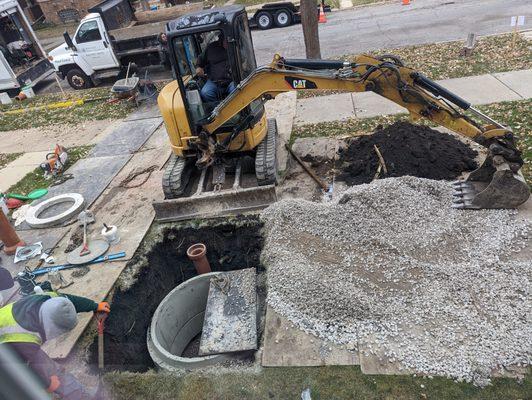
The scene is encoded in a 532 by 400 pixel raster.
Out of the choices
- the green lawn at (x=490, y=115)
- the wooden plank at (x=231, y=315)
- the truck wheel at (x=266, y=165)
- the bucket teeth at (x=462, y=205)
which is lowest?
the wooden plank at (x=231, y=315)

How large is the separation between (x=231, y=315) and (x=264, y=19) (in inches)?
650

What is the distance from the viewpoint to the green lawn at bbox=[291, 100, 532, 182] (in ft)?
22.8

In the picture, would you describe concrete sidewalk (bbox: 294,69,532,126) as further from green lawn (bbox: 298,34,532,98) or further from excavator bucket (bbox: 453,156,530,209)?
excavator bucket (bbox: 453,156,530,209)

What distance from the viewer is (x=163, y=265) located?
239 inches

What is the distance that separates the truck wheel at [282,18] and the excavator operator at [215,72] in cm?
1343

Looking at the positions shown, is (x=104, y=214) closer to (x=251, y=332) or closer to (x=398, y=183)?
(x=251, y=332)

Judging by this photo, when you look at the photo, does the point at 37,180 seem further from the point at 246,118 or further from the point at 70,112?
the point at 246,118

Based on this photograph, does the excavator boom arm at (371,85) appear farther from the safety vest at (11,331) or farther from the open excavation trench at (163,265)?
the safety vest at (11,331)

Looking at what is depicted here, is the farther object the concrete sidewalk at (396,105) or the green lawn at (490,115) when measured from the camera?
the concrete sidewalk at (396,105)

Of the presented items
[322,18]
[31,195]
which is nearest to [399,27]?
[322,18]

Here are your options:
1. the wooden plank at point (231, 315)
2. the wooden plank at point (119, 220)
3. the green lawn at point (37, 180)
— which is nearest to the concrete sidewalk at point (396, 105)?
the wooden plank at point (119, 220)

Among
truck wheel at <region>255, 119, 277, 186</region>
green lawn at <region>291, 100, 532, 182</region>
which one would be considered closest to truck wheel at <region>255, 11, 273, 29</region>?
green lawn at <region>291, 100, 532, 182</region>

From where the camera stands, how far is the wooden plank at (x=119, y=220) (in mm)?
4840

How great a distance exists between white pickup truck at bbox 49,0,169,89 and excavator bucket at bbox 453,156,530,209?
10.9m
